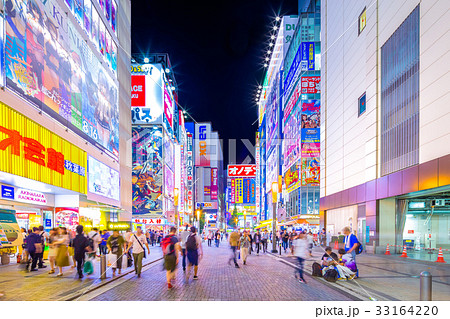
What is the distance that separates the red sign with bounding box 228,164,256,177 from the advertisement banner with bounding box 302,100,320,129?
10837 cm

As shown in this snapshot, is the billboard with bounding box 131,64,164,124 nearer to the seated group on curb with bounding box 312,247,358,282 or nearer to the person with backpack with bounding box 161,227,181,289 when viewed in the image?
the seated group on curb with bounding box 312,247,358,282

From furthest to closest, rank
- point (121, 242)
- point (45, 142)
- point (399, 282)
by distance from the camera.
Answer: point (45, 142), point (121, 242), point (399, 282)

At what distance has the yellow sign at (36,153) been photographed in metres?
16.8

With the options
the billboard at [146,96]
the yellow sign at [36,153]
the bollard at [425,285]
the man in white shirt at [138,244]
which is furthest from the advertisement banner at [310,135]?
the bollard at [425,285]

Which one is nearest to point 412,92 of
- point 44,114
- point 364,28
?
point 364,28

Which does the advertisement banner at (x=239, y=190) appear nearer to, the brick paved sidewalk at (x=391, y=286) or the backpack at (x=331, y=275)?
the brick paved sidewalk at (x=391, y=286)

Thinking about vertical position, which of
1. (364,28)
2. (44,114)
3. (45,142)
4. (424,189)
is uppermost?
(364,28)

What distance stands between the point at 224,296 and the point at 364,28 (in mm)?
28194

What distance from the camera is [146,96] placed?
218 feet

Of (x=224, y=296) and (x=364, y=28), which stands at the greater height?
(x=364, y=28)

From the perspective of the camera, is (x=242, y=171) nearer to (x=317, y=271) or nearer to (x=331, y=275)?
(x=317, y=271)

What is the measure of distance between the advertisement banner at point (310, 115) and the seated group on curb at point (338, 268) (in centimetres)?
3901
